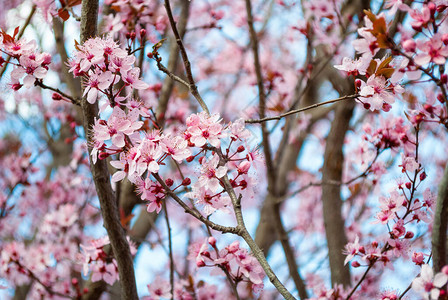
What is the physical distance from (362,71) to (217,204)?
759 millimetres

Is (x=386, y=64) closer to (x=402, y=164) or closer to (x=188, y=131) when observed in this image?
(x=402, y=164)

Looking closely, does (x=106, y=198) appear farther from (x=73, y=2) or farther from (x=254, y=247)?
(x=73, y=2)

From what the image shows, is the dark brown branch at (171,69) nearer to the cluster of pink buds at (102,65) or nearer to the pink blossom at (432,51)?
the cluster of pink buds at (102,65)

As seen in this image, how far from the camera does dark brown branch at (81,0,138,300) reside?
194 cm

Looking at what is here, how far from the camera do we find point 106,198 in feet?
6.81

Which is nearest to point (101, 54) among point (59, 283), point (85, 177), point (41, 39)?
point (59, 283)

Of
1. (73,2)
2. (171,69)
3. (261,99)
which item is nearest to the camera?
(73,2)

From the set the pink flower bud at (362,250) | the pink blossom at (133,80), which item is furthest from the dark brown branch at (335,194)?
the pink blossom at (133,80)

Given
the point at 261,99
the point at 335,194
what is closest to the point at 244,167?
the point at 261,99

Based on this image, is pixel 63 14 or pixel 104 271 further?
pixel 104 271

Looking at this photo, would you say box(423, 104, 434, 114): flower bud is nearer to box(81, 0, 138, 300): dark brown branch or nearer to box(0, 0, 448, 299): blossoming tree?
box(0, 0, 448, 299): blossoming tree

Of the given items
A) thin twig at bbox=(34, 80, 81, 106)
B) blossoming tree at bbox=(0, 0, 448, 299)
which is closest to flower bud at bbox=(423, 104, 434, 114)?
blossoming tree at bbox=(0, 0, 448, 299)

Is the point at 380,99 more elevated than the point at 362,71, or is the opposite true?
the point at 362,71

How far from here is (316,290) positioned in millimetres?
2314
